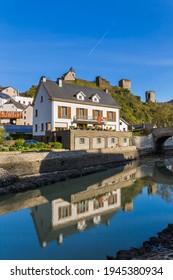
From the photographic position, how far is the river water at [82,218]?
920cm

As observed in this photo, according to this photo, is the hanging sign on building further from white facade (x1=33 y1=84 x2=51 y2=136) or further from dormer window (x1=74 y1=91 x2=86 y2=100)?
dormer window (x1=74 y1=91 x2=86 y2=100)

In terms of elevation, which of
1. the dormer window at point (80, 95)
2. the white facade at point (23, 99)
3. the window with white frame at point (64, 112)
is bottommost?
the window with white frame at point (64, 112)

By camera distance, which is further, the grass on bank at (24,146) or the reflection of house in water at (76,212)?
the grass on bank at (24,146)

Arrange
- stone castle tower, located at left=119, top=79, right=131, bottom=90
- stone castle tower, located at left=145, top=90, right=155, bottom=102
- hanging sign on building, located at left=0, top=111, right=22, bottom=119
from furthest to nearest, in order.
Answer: stone castle tower, located at left=145, top=90, right=155, bottom=102
stone castle tower, located at left=119, top=79, right=131, bottom=90
hanging sign on building, located at left=0, top=111, right=22, bottom=119

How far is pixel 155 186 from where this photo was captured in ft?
67.6

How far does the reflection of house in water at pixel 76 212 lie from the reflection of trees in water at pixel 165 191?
10.5 feet

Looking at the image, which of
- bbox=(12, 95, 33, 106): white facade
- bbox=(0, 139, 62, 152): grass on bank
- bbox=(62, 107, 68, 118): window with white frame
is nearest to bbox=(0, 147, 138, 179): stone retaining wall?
bbox=(0, 139, 62, 152): grass on bank

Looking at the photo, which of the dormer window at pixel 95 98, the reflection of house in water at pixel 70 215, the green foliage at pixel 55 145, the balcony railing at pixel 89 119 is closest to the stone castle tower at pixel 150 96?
the dormer window at pixel 95 98

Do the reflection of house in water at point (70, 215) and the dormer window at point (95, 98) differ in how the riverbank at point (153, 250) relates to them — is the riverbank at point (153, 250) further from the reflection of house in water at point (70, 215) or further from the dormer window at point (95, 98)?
the dormer window at point (95, 98)

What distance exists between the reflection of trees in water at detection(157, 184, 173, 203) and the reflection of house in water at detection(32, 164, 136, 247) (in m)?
3.19

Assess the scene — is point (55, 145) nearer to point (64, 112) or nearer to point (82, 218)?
point (64, 112)

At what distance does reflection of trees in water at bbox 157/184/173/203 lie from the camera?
16.6 m

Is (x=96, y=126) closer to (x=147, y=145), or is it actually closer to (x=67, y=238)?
(x=147, y=145)

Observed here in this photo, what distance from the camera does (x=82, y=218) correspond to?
504 inches
